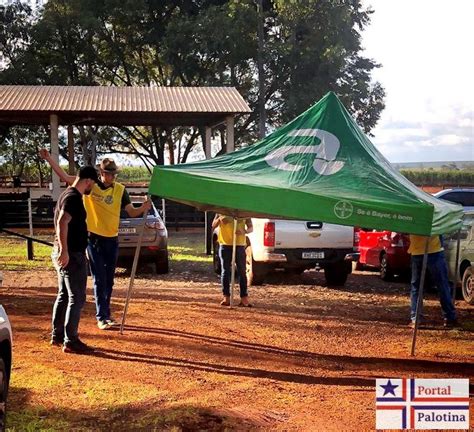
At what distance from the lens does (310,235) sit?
11.7 m

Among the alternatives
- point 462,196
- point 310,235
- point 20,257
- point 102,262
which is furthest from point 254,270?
point 20,257

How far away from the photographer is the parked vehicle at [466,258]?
10.5 m

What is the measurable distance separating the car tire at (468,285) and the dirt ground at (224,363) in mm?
171

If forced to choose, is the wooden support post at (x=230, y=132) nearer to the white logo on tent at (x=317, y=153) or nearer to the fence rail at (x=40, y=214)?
the fence rail at (x=40, y=214)

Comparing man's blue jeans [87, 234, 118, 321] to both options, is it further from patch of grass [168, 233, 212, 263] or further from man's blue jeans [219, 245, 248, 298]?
patch of grass [168, 233, 212, 263]

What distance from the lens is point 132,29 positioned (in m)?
33.2

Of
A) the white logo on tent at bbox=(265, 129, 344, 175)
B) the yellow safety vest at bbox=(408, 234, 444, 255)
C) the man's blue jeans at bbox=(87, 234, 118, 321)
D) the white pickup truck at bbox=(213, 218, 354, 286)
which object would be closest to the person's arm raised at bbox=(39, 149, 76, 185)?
the man's blue jeans at bbox=(87, 234, 118, 321)

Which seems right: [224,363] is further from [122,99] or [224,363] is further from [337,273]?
[122,99]

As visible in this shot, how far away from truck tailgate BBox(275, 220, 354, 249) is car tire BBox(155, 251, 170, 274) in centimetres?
300

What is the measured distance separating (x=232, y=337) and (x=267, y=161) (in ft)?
6.95

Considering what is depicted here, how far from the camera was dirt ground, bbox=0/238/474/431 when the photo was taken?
Result: 16.3ft

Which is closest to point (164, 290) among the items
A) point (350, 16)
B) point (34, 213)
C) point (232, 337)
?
point (232, 337)

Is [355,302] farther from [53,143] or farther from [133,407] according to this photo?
[53,143]

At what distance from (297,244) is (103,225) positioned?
16.5 ft
